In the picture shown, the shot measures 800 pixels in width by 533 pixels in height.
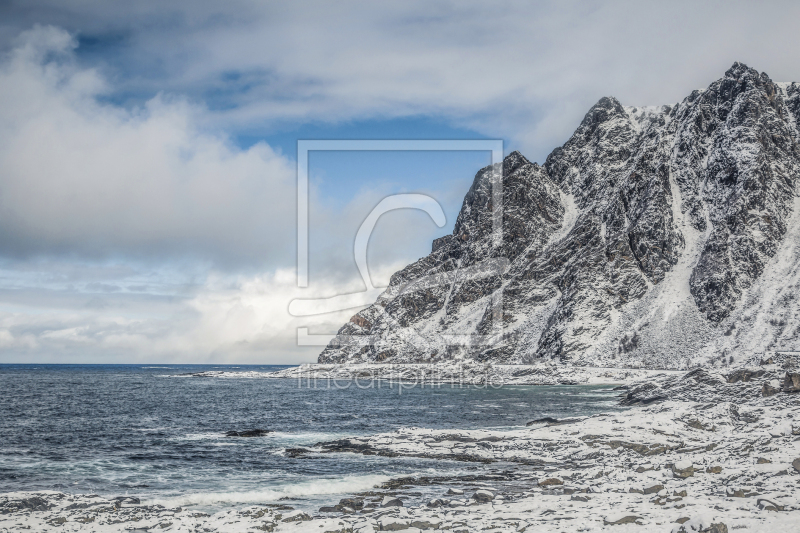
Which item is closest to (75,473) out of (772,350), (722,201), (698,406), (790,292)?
(698,406)

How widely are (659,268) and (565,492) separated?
452 ft

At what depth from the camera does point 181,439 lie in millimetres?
43812

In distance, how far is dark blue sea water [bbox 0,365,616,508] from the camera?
28406mm

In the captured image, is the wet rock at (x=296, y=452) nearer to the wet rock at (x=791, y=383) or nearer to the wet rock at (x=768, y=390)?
the wet rock at (x=768, y=390)

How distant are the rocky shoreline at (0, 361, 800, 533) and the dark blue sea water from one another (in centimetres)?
251

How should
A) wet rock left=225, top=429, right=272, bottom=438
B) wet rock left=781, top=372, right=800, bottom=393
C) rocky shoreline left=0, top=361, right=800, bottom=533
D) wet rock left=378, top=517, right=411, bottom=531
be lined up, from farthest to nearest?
wet rock left=225, top=429, right=272, bottom=438
wet rock left=781, top=372, right=800, bottom=393
wet rock left=378, top=517, right=411, bottom=531
rocky shoreline left=0, top=361, right=800, bottom=533

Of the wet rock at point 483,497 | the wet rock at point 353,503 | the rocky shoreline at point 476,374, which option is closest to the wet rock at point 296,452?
the wet rock at point 353,503

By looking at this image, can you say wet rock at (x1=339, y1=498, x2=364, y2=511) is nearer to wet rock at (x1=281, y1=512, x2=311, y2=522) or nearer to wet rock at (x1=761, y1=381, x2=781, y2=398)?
wet rock at (x1=281, y1=512, x2=311, y2=522)

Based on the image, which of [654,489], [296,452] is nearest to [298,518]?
[654,489]

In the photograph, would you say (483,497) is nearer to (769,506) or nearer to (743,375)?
(769,506)

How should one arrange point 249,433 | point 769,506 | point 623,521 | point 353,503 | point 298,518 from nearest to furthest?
point 769,506, point 623,521, point 298,518, point 353,503, point 249,433

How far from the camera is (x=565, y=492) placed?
23906mm

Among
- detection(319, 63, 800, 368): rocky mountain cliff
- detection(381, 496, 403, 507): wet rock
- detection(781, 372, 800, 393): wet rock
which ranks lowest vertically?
detection(381, 496, 403, 507): wet rock

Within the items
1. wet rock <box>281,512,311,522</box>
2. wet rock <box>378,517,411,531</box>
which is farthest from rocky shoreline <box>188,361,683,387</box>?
wet rock <box>281,512,311,522</box>
